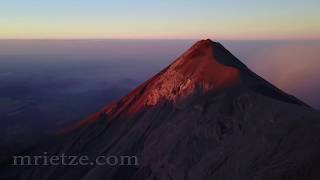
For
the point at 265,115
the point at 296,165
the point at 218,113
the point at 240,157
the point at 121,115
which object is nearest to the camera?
the point at 296,165

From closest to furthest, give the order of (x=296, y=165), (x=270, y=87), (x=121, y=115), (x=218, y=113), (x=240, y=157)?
(x=296, y=165) < (x=240, y=157) < (x=218, y=113) < (x=270, y=87) < (x=121, y=115)

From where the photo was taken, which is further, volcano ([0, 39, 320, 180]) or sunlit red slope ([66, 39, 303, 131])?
sunlit red slope ([66, 39, 303, 131])

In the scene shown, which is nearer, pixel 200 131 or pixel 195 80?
pixel 200 131

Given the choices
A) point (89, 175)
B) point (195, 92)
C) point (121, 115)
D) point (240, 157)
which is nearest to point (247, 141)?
point (240, 157)

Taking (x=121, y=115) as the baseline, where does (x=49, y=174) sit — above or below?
below

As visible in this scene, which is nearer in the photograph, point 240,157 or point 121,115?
point 240,157

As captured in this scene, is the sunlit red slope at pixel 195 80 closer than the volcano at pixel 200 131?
No

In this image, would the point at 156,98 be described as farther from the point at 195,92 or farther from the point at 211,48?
the point at 211,48

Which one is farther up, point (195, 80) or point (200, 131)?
point (195, 80)
